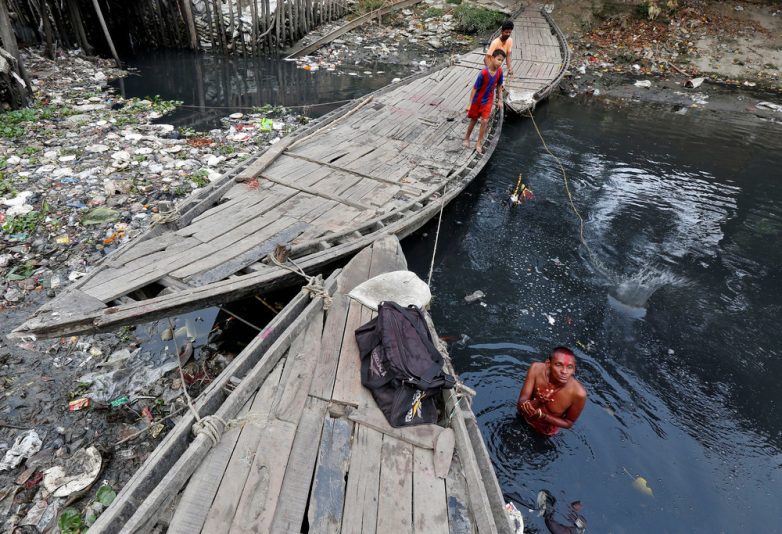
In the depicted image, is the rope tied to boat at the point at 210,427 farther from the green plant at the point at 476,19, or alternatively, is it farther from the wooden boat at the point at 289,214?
the green plant at the point at 476,19

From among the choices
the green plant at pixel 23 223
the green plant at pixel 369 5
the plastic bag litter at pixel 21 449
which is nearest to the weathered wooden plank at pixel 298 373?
the plastic bag litter at pixel 21 449

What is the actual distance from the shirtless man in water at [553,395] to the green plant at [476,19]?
15.3m

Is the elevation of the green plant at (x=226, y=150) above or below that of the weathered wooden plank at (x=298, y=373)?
above

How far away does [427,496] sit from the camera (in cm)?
275

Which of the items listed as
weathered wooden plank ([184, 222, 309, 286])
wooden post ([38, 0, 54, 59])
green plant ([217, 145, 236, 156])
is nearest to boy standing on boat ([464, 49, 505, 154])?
weathered wooden plank ([184, 222, 309, 286])

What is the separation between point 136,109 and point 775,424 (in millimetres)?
11984

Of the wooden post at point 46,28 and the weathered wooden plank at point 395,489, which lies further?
the wooden post at point 46,28

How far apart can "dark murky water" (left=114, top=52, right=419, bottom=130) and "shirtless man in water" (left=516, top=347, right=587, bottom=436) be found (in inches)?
335

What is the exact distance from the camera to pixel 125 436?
3771 mm

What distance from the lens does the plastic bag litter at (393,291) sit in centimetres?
411

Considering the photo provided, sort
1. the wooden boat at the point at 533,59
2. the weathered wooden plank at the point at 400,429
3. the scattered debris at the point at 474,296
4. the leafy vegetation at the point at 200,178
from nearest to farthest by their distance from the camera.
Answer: the weathered wooden plank at the point at 400,429
the scattered debris at the point at 474,296
the leafy vegetation at the point at 200,178
the wooden boat at the point at 533,59

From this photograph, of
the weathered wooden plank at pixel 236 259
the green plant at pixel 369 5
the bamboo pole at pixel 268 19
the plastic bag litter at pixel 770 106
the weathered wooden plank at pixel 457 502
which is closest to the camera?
the weathered wooden plank at pixel 457 502

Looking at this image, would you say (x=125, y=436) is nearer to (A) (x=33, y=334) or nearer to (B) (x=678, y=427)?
(A) (x=33, y=334)

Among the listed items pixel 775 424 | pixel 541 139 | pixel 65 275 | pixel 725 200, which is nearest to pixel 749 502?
pixel 775 424
